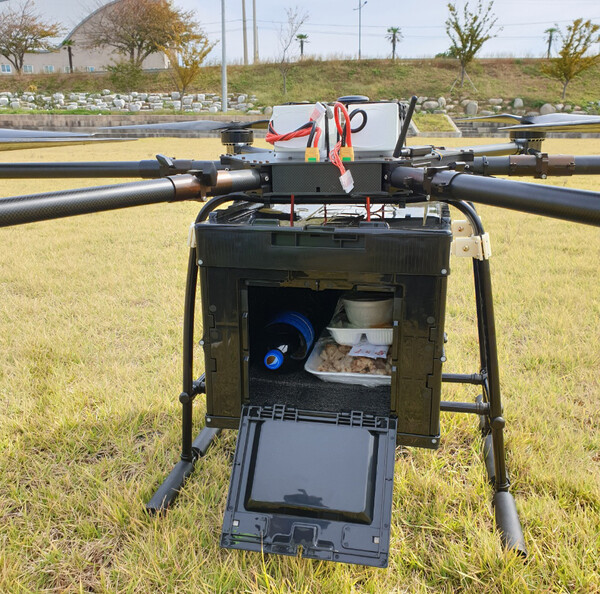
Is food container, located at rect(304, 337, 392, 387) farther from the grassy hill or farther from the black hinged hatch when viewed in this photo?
the grassy hill

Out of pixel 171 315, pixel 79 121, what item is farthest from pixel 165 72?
pixel 171 315

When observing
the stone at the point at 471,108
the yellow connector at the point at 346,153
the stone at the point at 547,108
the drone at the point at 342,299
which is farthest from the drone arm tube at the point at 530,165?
the stone at the point at 547,108

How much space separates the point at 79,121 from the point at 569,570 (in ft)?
91.1

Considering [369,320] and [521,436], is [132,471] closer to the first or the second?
[369,320]

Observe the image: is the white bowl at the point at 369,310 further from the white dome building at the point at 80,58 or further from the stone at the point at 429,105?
the white dome building at the point at 80,58

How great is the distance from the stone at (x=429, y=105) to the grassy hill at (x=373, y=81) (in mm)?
1718

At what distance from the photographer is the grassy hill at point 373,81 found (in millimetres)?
33509

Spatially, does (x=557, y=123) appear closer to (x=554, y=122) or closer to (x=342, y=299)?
(x=554, y=122)

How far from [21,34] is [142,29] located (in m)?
9.36

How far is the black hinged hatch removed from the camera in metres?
1.68

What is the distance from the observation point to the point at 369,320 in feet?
7.04

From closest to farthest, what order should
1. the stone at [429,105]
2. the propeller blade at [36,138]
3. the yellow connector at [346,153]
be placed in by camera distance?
Result: the yellow connector at [346,153]
the propeller blade at [36,138]
the stone at [429,105]

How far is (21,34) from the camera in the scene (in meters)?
40.5


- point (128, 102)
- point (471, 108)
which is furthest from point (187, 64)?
point (471, 108)
